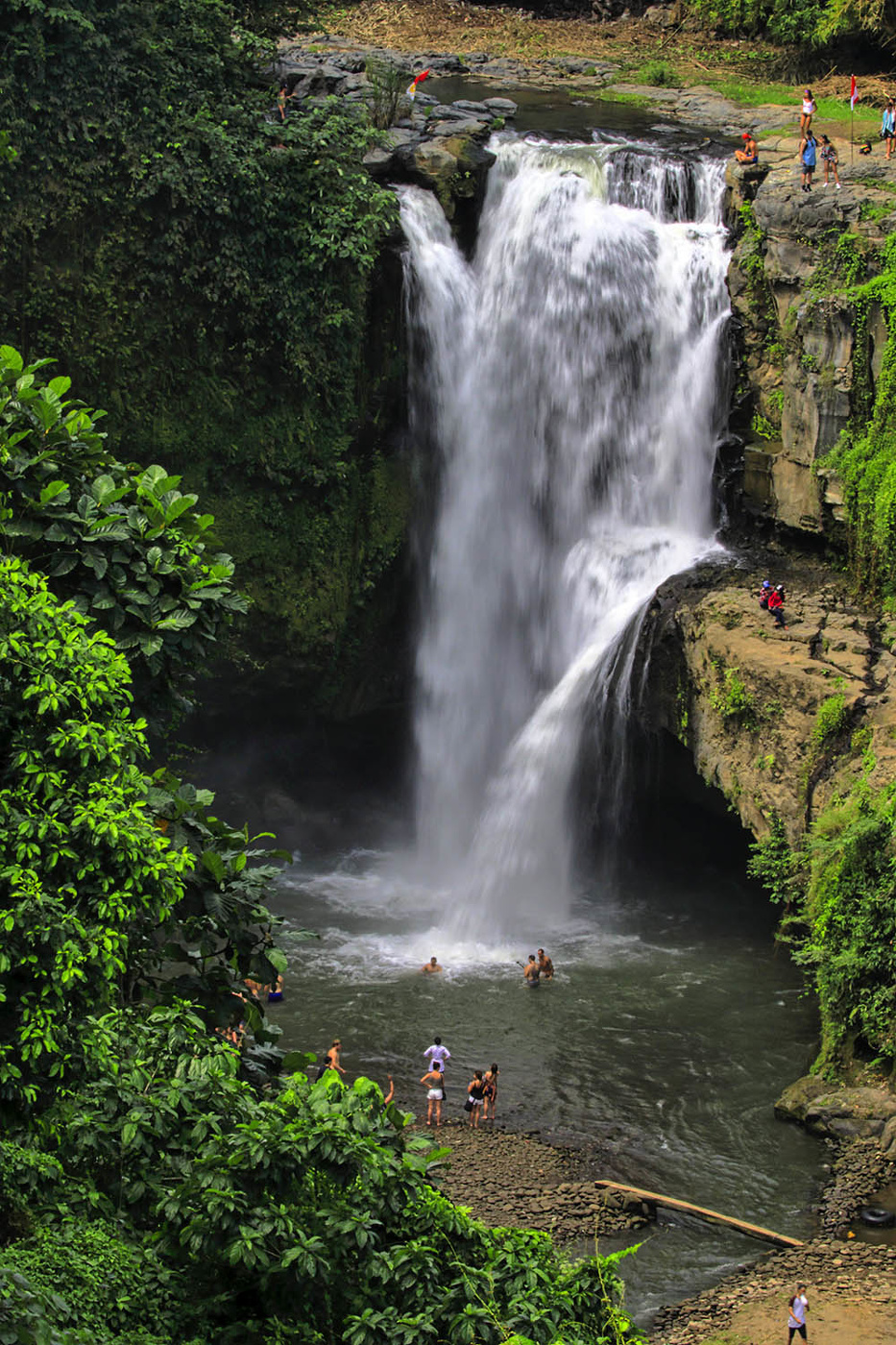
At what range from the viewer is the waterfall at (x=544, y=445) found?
22578mm

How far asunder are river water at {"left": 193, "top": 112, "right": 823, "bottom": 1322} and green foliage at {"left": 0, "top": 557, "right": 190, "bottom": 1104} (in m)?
11.1

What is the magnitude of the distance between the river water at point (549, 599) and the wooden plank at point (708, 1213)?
4.80m

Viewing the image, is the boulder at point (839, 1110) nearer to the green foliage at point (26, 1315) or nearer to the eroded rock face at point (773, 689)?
the eroded rock face at point (773, 689)

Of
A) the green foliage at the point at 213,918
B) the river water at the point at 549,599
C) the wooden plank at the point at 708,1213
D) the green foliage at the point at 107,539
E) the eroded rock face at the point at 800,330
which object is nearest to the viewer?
the green foliage at the point at 213,918

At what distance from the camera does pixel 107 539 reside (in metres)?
9.63

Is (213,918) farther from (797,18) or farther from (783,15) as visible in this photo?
(783,15)

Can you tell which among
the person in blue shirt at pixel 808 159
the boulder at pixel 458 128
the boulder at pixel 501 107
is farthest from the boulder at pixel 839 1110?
the boulder at pixel 501 107

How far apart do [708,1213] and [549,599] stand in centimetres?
1132

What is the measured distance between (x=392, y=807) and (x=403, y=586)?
3933 mm

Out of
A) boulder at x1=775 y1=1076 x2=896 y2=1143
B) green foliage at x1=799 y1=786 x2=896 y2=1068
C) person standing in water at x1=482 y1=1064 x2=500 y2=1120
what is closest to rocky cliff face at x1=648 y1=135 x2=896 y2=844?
green foliage at x1=799 y1=786 x2=896 y2=1068

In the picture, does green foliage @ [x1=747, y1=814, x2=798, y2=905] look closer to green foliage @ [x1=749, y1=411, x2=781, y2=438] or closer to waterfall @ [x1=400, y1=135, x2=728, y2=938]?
waterfall @ [x1=400, y1=135, x2=728, y2=938]

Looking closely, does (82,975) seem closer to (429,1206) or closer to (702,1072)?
(429,1206)

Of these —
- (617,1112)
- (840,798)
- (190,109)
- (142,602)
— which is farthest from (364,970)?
(190,109)

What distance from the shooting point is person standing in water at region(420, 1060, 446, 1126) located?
52.4 feet
